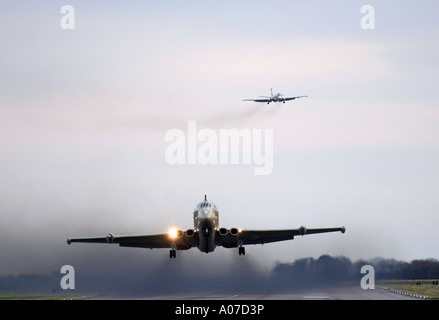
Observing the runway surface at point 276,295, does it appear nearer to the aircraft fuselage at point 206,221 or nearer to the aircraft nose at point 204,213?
the aircraft fuselage at point 206,221

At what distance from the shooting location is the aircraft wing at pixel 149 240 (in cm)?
9019

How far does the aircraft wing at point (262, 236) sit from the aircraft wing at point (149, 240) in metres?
3.92

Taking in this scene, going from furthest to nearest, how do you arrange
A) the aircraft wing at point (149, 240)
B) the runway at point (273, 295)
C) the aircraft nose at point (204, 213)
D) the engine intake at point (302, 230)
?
the runway at point (273, 295) < the aircraft wing at point (149, 240) < the engine intake at point (302, 230) < the aircraft nose at point (204, 213)

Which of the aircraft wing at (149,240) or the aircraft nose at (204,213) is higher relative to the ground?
the aircraft nose at (204,213)

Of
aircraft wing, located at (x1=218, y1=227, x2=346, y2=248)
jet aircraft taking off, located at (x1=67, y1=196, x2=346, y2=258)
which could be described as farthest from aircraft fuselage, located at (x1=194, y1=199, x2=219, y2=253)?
aircraft wing, located at (x1=218, y1=227, x2=346, y2=248)

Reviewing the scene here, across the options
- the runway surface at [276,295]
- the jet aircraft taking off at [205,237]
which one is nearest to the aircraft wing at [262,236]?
the jet aircraft taking off at [205,237]

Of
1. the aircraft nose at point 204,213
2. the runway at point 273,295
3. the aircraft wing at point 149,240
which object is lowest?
the runway at point 273,295

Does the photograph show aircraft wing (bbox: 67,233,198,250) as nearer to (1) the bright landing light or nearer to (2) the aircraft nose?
(1) the bright landing light

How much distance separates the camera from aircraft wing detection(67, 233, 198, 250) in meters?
90.2

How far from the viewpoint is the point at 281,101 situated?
16825 cm
